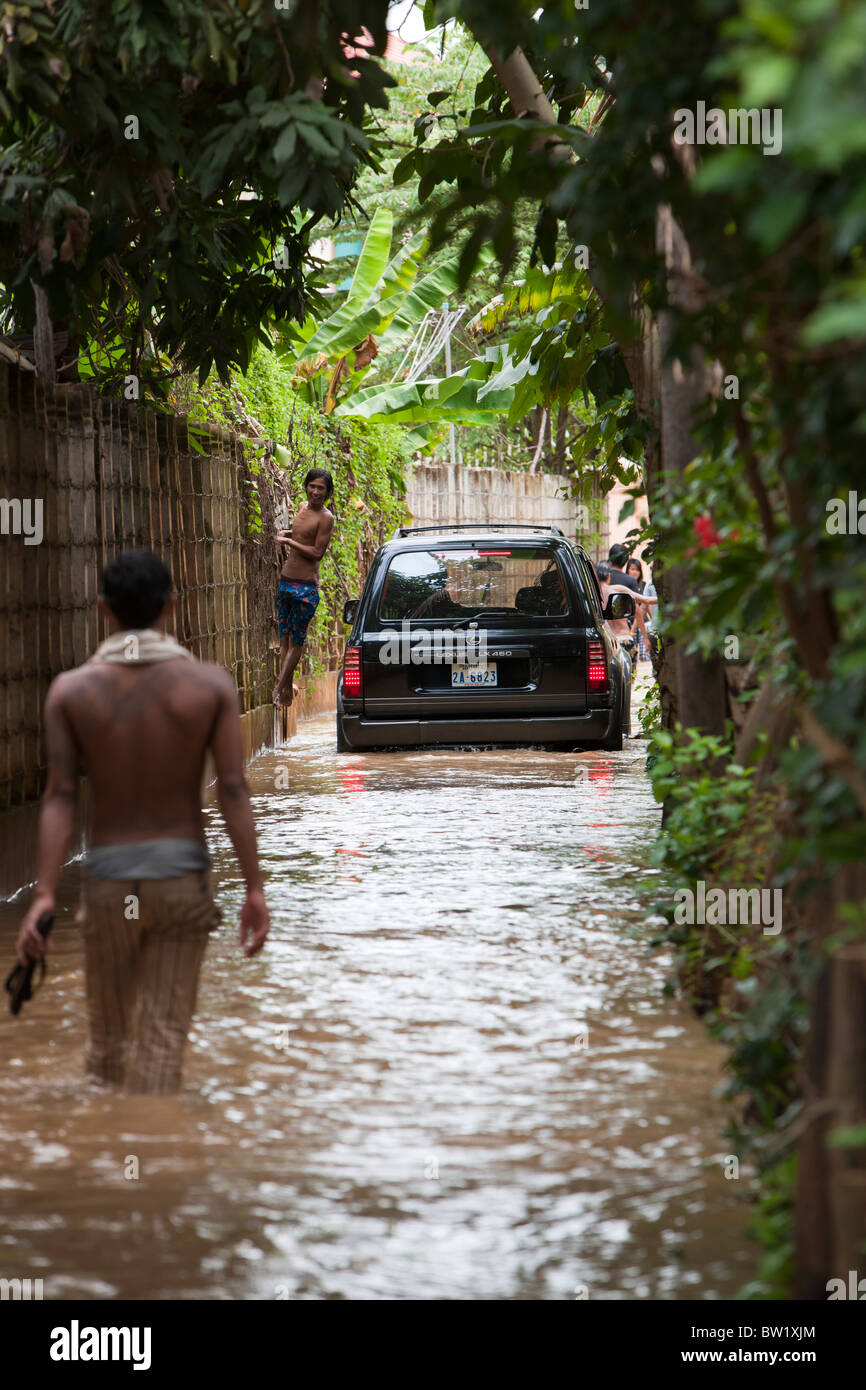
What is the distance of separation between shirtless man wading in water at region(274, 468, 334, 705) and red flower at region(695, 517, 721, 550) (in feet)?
35.3

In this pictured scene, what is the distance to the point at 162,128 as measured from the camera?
727 cm

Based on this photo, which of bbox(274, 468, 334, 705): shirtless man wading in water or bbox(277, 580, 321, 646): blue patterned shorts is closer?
bbox(274, 468, 334, 705): shirtless man wading in water

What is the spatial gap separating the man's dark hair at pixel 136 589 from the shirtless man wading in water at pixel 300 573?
10.2m

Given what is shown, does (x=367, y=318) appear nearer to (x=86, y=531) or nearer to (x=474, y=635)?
(x=474, y=635)

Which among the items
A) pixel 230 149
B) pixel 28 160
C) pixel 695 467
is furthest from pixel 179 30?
pixel 695 467

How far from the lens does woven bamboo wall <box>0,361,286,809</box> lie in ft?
29.6

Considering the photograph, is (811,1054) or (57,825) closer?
(811,1054)

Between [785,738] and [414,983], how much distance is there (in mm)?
2212

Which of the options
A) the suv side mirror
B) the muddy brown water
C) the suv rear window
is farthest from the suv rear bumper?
the muddy brown water

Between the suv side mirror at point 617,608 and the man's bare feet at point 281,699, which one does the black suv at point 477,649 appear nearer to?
the suv side mirror at point 617,608

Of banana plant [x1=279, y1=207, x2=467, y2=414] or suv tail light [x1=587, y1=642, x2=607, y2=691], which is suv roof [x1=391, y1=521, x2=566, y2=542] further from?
banana plant [x1=279, y1=207, x2=467, y2=414]

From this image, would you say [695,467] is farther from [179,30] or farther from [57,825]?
[179,30]

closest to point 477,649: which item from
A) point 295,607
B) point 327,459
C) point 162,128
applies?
point 295,607

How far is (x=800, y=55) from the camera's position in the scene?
2318 mm
